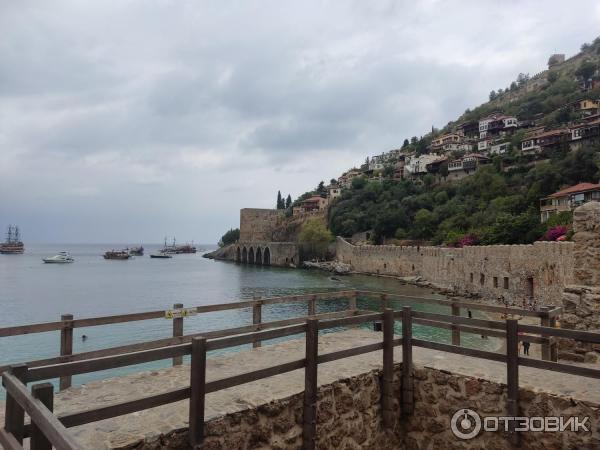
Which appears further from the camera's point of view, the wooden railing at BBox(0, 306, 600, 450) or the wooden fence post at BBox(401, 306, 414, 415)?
the wooden fence post at BBox(401, 306, 414, 415)

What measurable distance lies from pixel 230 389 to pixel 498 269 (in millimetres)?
35011

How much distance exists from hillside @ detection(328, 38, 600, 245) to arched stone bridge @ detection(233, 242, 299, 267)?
36.2 ft

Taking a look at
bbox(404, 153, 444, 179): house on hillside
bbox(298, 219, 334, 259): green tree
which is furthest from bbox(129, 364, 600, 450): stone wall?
bbox(404, 153, 444, 179): house on hillside

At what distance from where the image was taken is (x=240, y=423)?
→ 4859 millimetres

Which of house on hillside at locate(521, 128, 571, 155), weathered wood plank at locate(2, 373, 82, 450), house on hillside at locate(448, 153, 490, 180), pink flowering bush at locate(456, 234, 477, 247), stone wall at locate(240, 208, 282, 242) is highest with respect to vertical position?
house on hillside at locate(521, 128, 571, 155)

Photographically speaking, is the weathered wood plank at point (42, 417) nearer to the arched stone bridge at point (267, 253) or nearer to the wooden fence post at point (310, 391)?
the wooden fence post at point (310, 391)

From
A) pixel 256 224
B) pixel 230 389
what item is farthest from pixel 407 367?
pixel 256 224

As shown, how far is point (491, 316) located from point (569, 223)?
1572 centimetres

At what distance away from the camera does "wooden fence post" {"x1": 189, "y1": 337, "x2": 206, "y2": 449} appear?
4.35m

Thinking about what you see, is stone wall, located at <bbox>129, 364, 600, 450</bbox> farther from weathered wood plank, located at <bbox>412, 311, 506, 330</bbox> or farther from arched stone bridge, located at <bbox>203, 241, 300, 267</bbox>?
arched stone bridge, located at <bbox>203, 241, 300, 267</bbox>

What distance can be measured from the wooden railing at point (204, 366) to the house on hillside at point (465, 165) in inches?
3128

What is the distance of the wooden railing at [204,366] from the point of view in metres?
3.20

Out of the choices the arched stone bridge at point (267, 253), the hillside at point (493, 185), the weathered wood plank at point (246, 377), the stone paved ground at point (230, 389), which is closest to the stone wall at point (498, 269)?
the hillside at point (493, 185)

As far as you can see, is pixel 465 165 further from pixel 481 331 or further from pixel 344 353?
pixel 344 353
